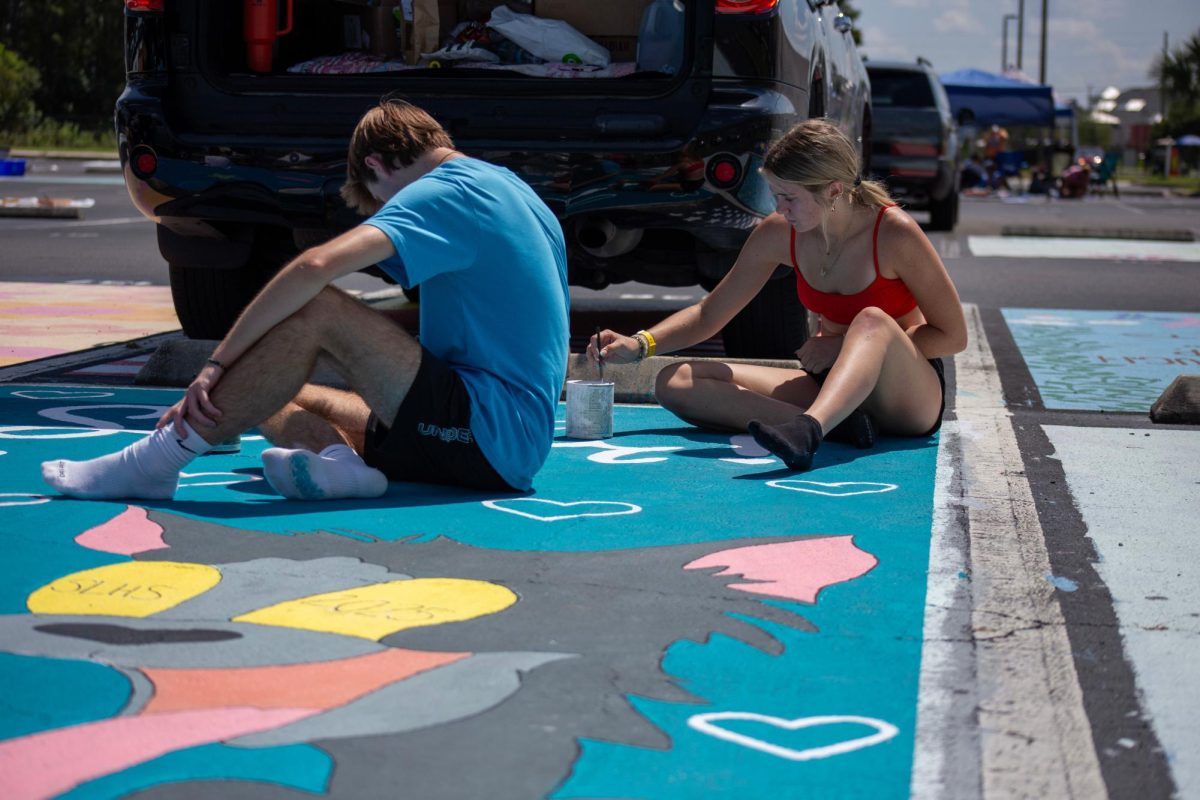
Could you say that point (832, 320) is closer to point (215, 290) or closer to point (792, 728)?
point (215, 290)

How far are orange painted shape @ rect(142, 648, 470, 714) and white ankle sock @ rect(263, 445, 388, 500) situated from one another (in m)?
1.36

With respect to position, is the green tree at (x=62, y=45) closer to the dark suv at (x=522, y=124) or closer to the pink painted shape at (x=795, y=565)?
the dark suv at (x=522, y=124)

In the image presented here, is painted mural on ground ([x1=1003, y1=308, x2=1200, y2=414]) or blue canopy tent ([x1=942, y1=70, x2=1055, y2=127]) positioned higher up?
blue canopy tent ([x1=942, y1=70, x2=1055, y2=127])

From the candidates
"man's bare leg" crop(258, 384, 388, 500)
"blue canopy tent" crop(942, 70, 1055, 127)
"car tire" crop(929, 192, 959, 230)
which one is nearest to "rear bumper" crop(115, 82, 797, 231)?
"man's bare leg" crop(258, 384, 388, 500)

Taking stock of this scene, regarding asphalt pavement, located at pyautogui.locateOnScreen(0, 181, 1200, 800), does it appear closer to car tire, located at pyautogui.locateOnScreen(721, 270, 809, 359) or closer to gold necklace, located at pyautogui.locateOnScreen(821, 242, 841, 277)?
gold necklace, located at pyautogui.locateOnScreen(821, 242, 841, 277)

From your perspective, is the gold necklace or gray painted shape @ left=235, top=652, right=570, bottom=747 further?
the gold necklace

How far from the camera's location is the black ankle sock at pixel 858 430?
5.23 meters

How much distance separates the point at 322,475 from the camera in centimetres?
Result: 429

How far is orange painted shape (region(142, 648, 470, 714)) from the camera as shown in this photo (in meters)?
2.72

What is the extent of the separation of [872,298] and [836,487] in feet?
2.92

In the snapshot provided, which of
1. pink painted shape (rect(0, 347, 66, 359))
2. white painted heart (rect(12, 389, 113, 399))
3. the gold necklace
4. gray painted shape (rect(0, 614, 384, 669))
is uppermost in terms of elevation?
the gold necklace

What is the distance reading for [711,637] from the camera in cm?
314

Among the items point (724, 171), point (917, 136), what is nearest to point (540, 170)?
point (724, 171)

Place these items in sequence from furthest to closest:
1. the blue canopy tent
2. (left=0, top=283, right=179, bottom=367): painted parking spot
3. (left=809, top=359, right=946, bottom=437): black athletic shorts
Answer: the blue canopy tent
(left=0, top=283, right=179, bottom=367): painted parking spot
(left=809, top=359, right=946, bottom=437): black athletic shorts
